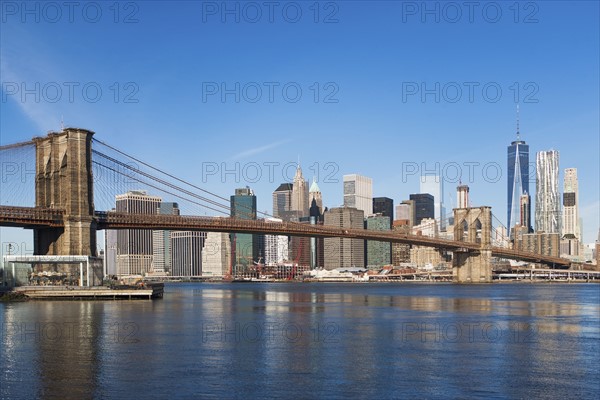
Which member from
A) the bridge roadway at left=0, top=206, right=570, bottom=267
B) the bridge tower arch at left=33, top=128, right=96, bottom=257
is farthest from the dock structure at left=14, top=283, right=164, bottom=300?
the bridge roadway at left=0, top=206, right=570, bottom=267

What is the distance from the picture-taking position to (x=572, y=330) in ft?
148

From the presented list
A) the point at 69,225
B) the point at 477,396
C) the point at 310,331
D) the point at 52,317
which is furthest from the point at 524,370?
the point at 69,225

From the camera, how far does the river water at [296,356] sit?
25609mm

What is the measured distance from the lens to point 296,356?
32812mm

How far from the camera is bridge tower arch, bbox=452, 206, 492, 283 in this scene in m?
153

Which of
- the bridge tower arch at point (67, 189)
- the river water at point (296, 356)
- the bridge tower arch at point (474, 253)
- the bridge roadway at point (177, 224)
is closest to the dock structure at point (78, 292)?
the bridge tower arch at point (67, 189)

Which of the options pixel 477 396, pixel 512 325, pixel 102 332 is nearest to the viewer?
pixel 477 396

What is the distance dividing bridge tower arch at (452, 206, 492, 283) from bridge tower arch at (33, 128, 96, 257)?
9326 centimetres

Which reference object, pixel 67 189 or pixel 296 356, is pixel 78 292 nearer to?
pixel 67 189

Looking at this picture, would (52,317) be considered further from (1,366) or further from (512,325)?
(512,325)

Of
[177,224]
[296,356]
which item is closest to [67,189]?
[177,224]

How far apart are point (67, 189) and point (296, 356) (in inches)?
2189

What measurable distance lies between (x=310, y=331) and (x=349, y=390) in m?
18.1

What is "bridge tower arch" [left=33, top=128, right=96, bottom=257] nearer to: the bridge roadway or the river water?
the bridge roadway
